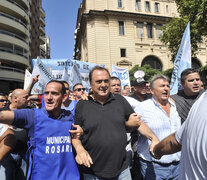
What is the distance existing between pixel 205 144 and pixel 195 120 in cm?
12

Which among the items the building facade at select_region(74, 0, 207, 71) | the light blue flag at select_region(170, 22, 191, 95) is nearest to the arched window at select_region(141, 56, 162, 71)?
the building facade at select_region(74, 0, 207, 71)

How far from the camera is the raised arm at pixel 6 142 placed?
1970 millimetres

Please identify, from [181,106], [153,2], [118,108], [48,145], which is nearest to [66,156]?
[48,145]

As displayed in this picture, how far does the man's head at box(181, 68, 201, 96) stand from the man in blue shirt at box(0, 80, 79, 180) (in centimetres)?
204

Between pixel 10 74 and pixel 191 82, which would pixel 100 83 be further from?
pixel 10 74

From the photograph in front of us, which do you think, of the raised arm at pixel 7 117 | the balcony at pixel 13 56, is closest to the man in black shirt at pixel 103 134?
the raised arm at pixel 7 117

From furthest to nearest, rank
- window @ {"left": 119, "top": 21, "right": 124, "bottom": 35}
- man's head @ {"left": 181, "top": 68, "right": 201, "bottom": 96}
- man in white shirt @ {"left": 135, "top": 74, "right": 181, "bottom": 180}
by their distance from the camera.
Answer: window @ {"left": 119, "top": 21, "right": 124, "bottom": 35}, man's head @ {"left": 181, "top": 68, "right": 201, "bottom": 96}, man in white shirt @ {"left": 135, "top": 74, "right": 181, "bottom": 180}

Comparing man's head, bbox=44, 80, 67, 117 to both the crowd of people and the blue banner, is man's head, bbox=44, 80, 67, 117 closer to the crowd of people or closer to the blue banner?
the crowd of people

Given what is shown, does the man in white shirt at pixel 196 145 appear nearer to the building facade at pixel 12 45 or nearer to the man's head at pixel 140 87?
the man's head at pixel 140 87

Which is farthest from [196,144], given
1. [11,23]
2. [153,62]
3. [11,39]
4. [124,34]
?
[153,62]

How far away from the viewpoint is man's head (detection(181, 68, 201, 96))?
2.86m

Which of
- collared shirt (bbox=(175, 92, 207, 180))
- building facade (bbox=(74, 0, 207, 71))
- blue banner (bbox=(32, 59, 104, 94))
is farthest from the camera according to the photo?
building facade (bbox=(74, 0, 207, 71))

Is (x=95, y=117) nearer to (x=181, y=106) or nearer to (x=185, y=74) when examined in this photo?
(x=181, y=106)

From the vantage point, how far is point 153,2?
28.6m
